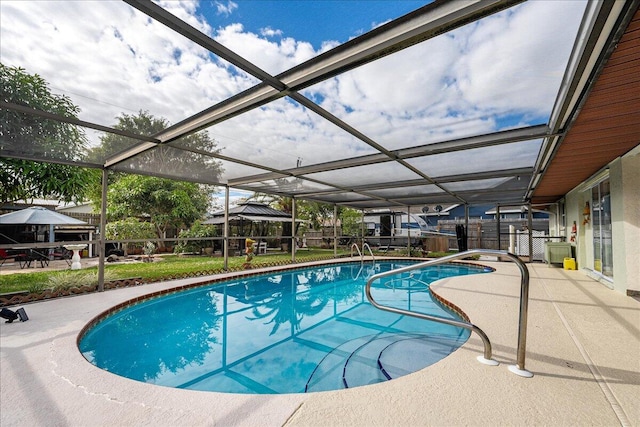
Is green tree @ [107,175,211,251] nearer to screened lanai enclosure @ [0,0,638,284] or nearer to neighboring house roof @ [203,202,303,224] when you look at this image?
neighboring house roof @ [203,202,303,224]

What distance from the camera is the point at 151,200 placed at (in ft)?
43.2

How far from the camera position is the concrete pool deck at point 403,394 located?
1870 mm

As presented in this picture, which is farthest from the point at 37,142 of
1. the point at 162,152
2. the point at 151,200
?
the point at 151,200

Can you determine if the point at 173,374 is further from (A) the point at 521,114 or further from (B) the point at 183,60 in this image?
(A) the point at 521,114

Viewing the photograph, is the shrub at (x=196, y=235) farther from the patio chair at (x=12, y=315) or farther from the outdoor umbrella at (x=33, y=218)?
the patio chair at (x=12, y=315)

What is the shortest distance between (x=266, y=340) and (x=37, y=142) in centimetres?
455

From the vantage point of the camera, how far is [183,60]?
2.73 m

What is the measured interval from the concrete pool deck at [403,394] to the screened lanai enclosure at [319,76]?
93.5 inches

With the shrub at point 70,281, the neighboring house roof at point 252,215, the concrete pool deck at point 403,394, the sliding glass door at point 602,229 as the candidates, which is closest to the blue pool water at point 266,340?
the concrete pool deck at point 403,394

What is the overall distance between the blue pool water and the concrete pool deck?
0.64 m

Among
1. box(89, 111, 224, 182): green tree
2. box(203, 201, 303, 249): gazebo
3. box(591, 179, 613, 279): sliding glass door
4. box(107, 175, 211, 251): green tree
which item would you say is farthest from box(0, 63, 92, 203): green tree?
box(591, 179, 613, 279): sliding glass door

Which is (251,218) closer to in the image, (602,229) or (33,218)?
(33,218)

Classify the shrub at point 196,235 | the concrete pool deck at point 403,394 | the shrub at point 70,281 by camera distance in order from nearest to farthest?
the concrete pool deck at point 403,394 < the shrub at point 70,281 < the shrub at point 196,235

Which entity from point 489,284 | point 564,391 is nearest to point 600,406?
point 564,391
